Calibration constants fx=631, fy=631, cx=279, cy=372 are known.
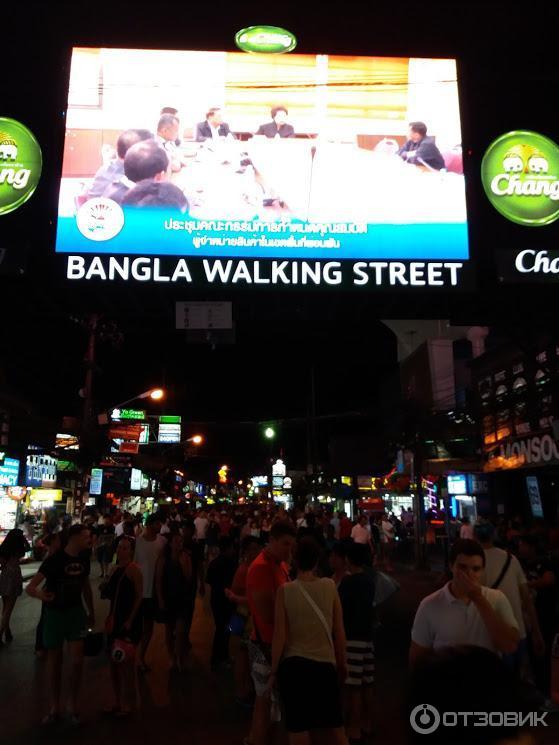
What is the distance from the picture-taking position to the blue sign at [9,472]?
64.0 feet

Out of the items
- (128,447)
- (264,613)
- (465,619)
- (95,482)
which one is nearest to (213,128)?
(264,613)

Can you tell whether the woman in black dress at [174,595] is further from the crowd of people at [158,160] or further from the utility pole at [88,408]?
the utility pole at [88,408]

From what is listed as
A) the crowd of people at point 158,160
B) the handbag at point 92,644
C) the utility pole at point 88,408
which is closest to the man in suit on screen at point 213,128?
the crowd of people at point 158,160

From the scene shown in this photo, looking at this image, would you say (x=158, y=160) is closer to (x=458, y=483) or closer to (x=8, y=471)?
(x=8, y=471)

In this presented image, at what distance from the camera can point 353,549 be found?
5836 mm

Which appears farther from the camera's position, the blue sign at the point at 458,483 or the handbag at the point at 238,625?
the blue sign at the point at 458,483

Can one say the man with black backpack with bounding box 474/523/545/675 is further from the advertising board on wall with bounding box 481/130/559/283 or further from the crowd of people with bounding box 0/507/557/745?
the advertising board on wall with bounding box 481/130/559/283

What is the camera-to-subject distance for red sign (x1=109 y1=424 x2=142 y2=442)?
75.1 feet

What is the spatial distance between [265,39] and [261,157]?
4.46 ft

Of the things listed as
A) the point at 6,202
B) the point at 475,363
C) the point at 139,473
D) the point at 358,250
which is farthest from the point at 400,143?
the point at 139,473

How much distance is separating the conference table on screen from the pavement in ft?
16.6
